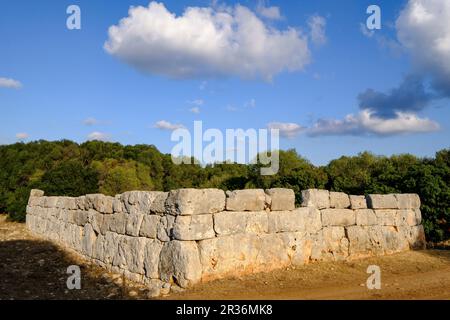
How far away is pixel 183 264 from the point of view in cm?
779

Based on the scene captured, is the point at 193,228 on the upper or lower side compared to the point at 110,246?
upper

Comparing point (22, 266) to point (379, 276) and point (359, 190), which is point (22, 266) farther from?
point (359, 190)

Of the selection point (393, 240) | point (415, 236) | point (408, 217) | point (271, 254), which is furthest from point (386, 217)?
point (271, 254)

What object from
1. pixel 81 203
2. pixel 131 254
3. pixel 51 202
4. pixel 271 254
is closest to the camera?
pixel 271 254

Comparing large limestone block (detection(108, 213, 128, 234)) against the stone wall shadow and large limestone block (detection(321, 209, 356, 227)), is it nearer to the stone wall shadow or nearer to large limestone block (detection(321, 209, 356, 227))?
the stone wall shadow

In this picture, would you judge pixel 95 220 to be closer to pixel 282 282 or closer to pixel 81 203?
pixel 81 203

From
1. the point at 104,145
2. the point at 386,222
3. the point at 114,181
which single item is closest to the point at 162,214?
the point at 386,222

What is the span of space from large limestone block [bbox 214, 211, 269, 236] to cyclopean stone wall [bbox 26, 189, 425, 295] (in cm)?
2

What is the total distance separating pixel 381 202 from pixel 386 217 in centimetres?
46

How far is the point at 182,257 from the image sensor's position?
780 centimetres

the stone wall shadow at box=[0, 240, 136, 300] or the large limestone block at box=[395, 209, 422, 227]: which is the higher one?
the large limestone block at box=[395, 209, 422, 227]

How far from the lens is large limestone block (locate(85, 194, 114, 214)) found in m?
10.9

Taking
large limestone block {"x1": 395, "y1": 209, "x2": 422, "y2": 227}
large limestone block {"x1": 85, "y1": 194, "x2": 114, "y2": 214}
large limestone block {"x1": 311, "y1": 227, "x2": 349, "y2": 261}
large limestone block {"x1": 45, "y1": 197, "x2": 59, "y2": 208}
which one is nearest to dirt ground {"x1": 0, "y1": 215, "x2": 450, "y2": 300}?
large limestone block {"x1": 311, "y1": 227, "x2": 349, "y2": 261}
